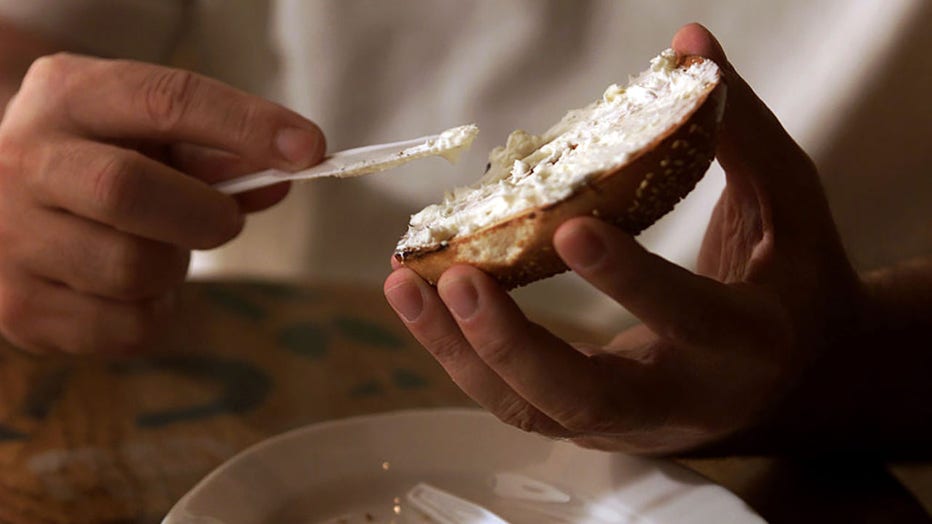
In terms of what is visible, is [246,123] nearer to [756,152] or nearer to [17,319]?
[17,319]

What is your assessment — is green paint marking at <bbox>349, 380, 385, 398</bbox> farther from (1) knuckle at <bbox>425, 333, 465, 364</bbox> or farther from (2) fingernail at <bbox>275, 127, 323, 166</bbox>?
(1) knuckle at <bbox>425, 333, 465, 364</bbox>

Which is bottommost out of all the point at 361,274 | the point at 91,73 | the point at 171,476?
the point at 171,476

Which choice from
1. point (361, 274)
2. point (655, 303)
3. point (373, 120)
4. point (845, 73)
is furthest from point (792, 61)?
point (655, 303)

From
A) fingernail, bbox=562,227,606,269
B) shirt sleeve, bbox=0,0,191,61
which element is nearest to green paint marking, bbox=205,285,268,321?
shirt sleeve, bbox=0,0,191,61

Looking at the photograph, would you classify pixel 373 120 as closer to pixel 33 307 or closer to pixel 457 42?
pixel 457 42

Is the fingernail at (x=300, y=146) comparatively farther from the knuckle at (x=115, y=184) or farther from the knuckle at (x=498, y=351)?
the knuckle at (x=498, y=351)

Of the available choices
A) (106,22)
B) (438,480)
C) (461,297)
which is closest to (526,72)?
(106,22)
